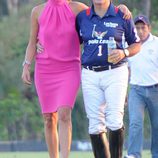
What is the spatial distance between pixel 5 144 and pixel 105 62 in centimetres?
1498

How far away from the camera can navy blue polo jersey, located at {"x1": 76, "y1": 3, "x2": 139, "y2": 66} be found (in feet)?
37.9

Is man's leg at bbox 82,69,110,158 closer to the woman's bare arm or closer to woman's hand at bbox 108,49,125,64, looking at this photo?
woman's hand at bbox 108,49,125,64

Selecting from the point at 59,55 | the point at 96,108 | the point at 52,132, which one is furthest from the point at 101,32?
the point at 52,132

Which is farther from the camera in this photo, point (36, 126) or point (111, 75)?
point (36, 126)

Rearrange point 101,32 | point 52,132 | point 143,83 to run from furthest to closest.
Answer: point 143,83 < point 52,132 < point 101,32

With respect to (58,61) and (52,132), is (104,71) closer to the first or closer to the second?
(58,61)

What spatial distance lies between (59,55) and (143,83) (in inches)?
89.5

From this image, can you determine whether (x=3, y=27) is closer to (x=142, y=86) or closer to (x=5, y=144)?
(x=5, y=144)

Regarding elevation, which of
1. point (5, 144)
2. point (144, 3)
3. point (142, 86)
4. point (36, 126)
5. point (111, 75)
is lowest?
point (36, 126)

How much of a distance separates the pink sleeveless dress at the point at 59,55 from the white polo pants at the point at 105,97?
31cm

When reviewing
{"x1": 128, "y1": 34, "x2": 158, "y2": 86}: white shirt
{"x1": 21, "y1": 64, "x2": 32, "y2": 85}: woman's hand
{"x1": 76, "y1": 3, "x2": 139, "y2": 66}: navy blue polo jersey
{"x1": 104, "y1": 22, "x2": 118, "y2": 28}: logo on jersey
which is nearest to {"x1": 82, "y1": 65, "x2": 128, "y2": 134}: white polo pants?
{"x1": 76, "y1": 3, "x2": 139, "y2": 66}: navy blue polo jersey

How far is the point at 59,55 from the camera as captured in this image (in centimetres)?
1196

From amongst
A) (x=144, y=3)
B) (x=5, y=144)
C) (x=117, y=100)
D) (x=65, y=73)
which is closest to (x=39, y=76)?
(x=65, y=73)

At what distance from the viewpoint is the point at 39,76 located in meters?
12.2
